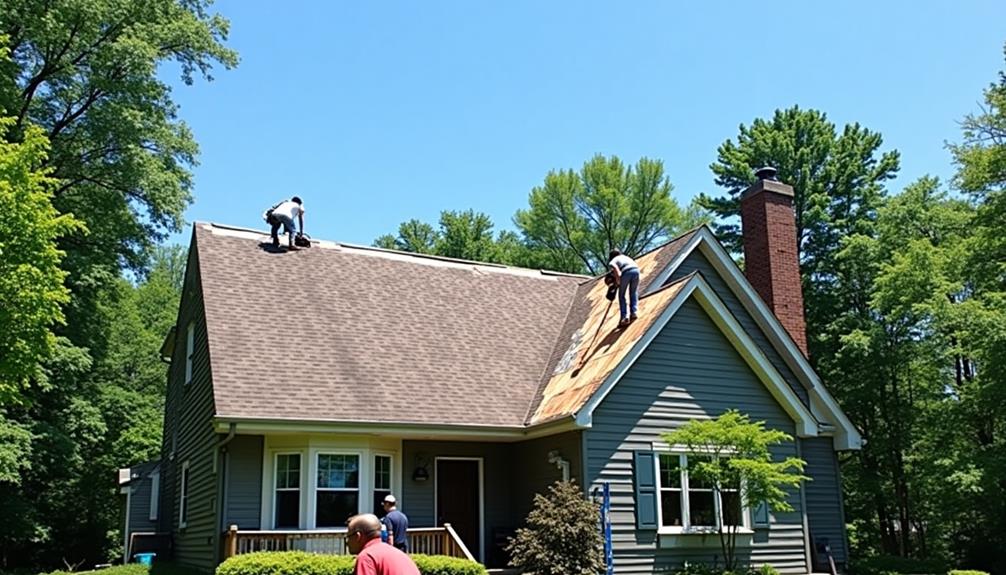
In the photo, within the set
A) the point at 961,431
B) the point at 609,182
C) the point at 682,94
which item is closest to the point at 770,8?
the point at 682,94

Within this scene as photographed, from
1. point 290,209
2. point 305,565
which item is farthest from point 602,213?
point 305,565

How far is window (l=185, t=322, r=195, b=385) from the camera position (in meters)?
18.4

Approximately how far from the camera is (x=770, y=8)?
15898 millimetres

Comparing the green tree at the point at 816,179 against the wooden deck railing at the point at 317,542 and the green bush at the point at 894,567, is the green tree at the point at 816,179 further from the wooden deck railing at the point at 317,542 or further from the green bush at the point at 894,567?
the wooden deck railing at the point at 317,542

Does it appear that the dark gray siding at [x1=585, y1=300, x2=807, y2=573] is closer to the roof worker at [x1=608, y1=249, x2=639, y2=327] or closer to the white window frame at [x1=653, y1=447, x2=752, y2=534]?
the white window frame at [x1=653, y1=447, x2=752, y2=534]

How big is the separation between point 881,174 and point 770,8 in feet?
→ 63.0

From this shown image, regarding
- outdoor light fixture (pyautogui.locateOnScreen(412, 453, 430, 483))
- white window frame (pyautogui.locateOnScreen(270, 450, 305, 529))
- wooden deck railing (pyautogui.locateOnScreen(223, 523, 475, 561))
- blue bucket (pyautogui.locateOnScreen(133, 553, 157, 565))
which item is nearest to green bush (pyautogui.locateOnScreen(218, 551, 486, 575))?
wooden deck railing (pyautogui.locateOnScreen(223, 523, 475, 561))

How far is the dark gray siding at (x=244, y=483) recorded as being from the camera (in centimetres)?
1381

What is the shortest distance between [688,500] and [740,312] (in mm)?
4484

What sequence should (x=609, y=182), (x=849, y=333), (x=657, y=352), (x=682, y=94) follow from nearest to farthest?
(x=657, y=352), (x=682, y=94), (x=849, y=333), (x=609, y=182)

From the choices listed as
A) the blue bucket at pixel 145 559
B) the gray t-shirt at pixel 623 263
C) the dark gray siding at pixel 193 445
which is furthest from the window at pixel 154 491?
the gray t-shirt at pixel 623 263

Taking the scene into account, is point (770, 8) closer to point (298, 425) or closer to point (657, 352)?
point (657, 352)

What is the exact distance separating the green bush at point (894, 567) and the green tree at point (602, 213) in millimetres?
22252

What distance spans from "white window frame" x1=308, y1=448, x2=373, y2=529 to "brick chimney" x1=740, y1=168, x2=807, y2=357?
938 centimetres
